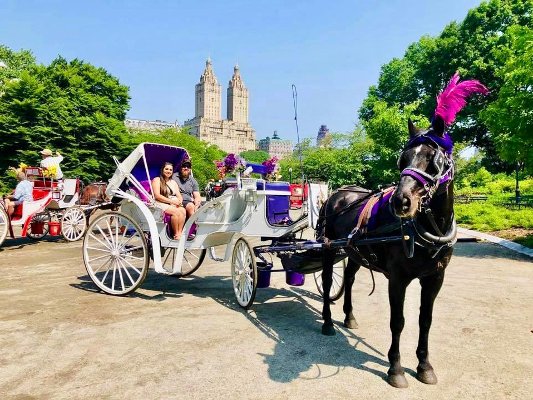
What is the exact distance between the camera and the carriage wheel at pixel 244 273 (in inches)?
221

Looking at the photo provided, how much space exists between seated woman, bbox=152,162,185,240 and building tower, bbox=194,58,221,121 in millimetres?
175389

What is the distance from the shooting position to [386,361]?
4.16 metres

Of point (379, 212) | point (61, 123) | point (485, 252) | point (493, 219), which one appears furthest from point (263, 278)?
point (61, 123)

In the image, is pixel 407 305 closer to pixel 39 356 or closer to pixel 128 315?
pixel 128 315

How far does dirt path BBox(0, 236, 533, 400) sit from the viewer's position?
11.7 ft

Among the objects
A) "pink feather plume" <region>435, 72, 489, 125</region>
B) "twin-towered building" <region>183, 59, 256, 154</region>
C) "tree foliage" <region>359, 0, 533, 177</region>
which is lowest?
"pink feather plume" <region>435, 72, 489, 125</region>

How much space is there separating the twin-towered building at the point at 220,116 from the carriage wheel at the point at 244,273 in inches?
6041

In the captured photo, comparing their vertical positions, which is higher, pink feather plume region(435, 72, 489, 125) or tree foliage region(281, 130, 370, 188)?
tree foliage region(281, 130, 370, 188)

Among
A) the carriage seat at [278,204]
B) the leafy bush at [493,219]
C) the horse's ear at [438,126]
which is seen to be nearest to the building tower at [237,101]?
the leafy bush at [493,219]

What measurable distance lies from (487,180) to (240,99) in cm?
15739

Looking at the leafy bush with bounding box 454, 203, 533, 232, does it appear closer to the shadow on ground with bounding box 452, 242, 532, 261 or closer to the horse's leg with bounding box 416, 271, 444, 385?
the shadow on ground with bounding box 452, 242, 532, 261

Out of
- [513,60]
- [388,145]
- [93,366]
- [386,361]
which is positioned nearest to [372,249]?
[386,361]

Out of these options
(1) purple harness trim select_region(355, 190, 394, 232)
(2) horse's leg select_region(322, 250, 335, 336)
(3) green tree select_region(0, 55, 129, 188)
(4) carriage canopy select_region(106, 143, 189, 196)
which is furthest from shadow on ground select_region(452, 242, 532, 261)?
Result: (3) green tree select_region(0, 55, 129, 188)

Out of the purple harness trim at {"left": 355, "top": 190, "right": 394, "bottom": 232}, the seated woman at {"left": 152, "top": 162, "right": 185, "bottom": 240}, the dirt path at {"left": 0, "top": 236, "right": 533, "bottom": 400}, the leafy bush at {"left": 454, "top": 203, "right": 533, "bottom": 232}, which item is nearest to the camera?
the dirt path at {"left": 0, "top": 236, "right": 533, "bottom": 400}
